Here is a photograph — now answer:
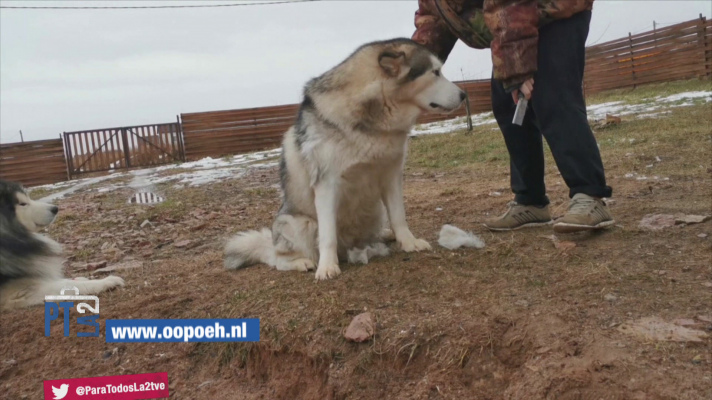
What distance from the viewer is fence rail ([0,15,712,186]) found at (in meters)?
15.9

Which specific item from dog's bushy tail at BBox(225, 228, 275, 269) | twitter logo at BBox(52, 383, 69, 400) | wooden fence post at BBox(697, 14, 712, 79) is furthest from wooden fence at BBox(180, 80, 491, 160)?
twitter logo at BBox(52, 383, 69, 400)

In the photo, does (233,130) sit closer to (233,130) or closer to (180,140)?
(233,130)

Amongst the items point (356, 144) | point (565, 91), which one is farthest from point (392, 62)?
point (565, 91)

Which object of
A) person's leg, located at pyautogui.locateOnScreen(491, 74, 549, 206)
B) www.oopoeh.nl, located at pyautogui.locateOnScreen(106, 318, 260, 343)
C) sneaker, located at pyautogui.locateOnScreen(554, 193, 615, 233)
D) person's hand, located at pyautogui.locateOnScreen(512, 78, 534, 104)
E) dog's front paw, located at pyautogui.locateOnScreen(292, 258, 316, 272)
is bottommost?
www.oopoeh.nl, located at pyautogui.locateOnScreen(106, 318, 260, 343)

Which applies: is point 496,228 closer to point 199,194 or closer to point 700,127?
point 199,194

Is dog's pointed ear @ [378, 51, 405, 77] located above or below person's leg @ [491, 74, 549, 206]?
above

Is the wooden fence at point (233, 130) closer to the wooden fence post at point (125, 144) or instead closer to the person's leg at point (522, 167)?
the wooden fence post at point (125, 144)

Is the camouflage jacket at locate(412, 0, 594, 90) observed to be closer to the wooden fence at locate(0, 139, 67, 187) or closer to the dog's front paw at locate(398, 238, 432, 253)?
the dog's front paw at locate(398, 238, 432, 253)

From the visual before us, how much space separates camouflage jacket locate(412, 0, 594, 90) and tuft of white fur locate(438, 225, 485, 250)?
899mm

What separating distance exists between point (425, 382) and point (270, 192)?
5331 millimetres

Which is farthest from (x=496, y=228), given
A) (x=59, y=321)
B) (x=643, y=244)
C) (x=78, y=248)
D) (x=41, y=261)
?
(x=78, y=248)

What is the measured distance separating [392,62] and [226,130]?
15.9 meters

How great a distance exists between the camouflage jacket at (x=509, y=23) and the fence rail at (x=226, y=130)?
12544mm

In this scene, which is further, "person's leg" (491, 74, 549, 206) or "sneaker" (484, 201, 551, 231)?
"sneaker" (484, 201, 551, 231)
